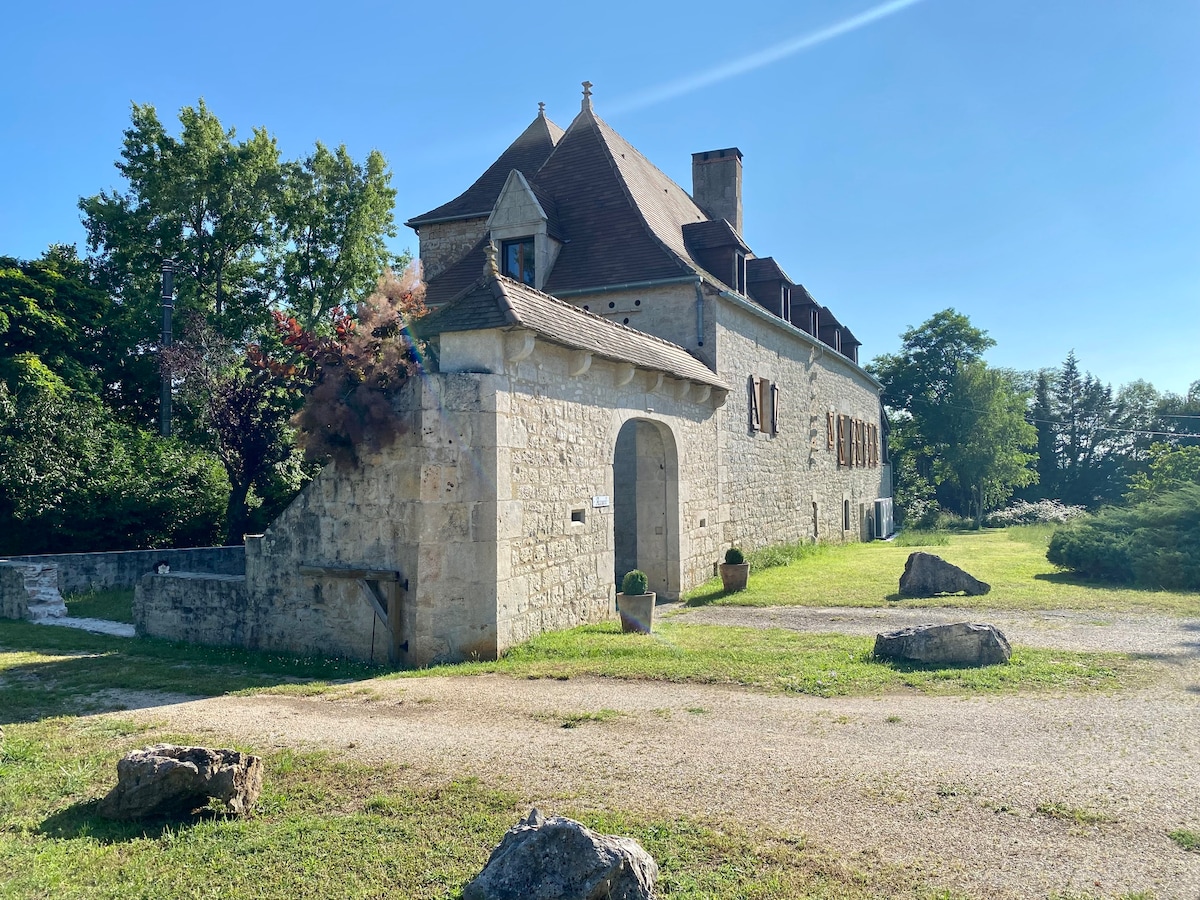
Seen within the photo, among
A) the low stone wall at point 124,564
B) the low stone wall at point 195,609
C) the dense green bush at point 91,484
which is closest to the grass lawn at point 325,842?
the low stone wall at point 195,609

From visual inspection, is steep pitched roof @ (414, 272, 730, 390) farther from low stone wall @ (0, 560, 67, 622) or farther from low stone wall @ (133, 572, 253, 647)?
low stone wall @ (0, 560, 67, 622)

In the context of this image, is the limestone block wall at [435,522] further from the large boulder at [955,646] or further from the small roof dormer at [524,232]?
the small roof dormer at [524,232]

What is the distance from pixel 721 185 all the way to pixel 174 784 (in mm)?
20410

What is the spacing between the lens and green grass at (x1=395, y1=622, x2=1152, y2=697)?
7.42 metres

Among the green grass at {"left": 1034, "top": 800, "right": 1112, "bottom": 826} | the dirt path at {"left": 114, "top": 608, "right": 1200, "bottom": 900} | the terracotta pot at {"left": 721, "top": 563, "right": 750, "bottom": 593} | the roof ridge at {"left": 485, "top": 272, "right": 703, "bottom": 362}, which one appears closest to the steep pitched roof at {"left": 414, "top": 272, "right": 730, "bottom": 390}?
the roof ridge at {"left": 485, "top": 272, "right": 703, "bottom": 362}

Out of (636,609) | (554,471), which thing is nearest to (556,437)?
(554,471)

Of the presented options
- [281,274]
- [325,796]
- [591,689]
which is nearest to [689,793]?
[325,796]

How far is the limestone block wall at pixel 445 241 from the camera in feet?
61.1

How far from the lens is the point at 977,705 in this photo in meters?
6.68

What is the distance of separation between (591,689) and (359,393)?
164 inches

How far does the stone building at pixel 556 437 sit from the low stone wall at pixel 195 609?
0.03 m

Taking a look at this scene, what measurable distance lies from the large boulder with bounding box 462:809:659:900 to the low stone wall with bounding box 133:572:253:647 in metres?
7.81

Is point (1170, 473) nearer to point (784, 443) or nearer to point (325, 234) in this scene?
point (784, 443)

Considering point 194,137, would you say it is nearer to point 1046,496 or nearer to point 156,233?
point 156,233
